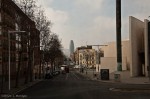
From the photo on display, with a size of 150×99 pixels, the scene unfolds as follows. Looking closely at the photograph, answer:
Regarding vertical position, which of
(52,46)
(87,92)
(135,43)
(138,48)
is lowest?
(87,92)

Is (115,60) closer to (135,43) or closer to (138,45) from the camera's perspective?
(138,45)

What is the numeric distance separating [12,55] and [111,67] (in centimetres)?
3181

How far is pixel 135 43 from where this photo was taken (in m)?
82.1

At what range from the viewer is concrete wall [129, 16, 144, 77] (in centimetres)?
7931

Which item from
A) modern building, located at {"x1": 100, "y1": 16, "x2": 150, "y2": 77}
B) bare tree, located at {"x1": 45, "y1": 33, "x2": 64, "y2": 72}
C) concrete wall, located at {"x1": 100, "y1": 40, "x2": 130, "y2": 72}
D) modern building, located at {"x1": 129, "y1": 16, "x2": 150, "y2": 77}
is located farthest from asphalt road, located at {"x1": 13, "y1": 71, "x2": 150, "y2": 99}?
concrete wall, located at {"x1": 100, "y1": 40, "x2": 130, "y2": 72}

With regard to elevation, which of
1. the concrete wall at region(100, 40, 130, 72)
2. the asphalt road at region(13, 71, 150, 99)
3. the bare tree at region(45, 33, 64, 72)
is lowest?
the asphalt road at region(13, 71, 150, 99)

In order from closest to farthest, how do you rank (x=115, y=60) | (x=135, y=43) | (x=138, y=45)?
(x=135, y=43) → (x=138, y=45) → (x=115, y=60)

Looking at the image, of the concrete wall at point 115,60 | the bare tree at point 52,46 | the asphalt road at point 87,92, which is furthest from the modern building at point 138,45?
the asphalt road at point 87,92

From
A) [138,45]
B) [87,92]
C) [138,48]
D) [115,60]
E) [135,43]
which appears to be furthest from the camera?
[115,60]

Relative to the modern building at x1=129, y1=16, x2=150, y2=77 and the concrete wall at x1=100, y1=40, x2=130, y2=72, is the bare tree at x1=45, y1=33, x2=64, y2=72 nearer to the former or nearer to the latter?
the concrete wall at x1=100, y1=40, x2=130, y2=72

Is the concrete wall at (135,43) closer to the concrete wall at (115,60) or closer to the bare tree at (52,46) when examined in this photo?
the concrete wall at (115,60)

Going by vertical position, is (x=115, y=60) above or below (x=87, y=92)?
above

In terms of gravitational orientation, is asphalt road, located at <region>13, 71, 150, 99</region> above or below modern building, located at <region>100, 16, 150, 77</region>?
below

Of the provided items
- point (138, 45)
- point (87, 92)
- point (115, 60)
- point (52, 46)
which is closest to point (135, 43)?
point (138, 45)
